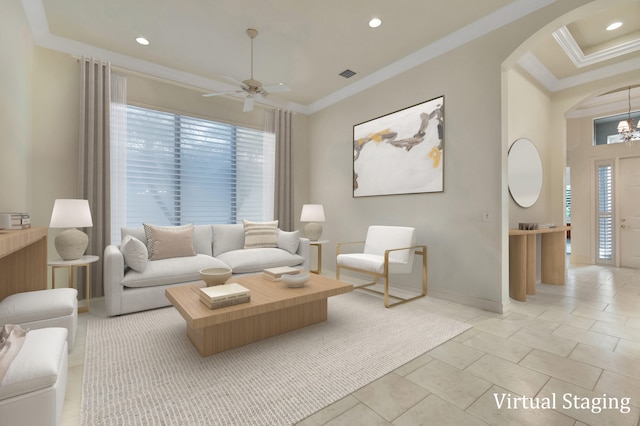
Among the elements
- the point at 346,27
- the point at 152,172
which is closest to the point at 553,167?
the point at 346,27

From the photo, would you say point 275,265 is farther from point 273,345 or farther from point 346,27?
point 346,27

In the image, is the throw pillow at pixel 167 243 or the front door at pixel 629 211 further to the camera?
the front door at pixel 629 211

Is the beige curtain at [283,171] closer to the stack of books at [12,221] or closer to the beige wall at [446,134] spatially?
the beige wall at [446,134]

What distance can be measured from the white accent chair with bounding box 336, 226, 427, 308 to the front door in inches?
186

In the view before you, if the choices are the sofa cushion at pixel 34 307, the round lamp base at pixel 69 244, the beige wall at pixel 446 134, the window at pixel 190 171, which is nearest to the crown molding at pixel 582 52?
the beige wall at pixel 446 134

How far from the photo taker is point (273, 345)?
2221 millimetres

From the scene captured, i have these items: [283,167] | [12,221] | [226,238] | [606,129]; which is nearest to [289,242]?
[226,238]

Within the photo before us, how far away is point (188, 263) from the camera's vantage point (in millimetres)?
3271

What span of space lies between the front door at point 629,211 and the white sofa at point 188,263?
5996 millimetres

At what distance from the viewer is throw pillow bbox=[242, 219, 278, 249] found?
13.7 ft

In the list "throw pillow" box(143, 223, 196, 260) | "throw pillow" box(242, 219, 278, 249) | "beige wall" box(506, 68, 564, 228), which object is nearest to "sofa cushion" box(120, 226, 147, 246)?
Result: "throw pillow" box(143, 223, 196, 260)

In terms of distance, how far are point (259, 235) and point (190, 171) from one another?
4.64 feet

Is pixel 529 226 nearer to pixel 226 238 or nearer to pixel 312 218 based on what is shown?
pixel 312 218

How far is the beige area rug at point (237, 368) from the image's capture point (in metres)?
1.48
